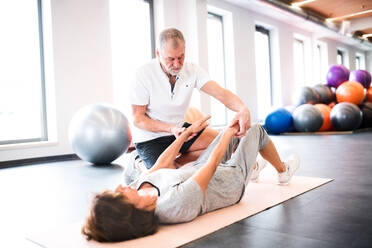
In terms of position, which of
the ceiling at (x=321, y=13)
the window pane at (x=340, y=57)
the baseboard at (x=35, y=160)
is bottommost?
the baseboard at (x=35, y=160)

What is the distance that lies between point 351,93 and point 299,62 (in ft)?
9.71

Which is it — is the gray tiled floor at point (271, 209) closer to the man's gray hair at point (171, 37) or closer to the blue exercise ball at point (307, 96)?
the man's gray hair at point (171, 37)

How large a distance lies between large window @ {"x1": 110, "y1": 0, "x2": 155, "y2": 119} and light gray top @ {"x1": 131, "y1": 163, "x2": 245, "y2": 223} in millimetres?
3679

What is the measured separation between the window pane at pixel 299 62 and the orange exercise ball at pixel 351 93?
235cm

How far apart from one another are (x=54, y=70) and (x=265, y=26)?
221 inches

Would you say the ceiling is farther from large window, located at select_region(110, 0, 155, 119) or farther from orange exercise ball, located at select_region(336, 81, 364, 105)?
large window, located at select_region(110, 0, 155, 119)

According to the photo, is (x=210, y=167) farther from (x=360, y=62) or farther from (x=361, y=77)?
(x=360, y=62)

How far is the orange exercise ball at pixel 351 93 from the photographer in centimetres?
715

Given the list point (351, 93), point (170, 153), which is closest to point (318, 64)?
point (351, 93)

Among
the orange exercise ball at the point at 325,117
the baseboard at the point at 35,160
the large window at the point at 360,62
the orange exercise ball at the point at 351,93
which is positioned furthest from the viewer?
the large window at the point at 360,62

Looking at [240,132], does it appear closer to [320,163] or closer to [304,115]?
[320,163]

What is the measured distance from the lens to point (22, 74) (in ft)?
14.7

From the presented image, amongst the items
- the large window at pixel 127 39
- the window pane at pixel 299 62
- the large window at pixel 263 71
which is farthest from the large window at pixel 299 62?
the large window at pixel 127 39

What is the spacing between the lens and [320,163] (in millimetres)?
3223
